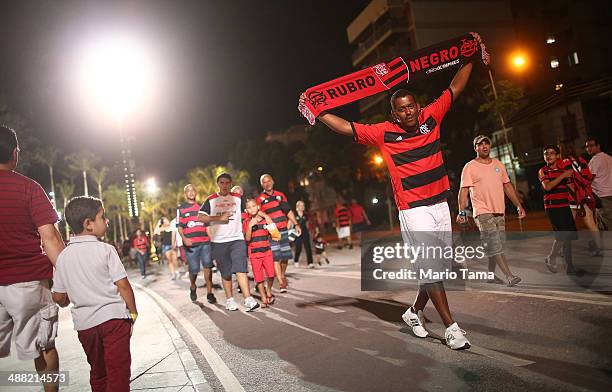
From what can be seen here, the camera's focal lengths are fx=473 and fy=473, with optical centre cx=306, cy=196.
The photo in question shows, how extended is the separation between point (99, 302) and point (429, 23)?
2010 inches

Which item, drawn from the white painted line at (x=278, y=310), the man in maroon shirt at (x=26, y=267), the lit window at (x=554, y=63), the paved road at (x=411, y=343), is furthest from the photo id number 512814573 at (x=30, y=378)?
the lit window at (x=554, y=63)

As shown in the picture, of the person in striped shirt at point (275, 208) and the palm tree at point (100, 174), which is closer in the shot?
the person in striped shirt at point (275, 208)

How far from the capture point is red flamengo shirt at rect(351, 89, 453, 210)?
15.2 feet

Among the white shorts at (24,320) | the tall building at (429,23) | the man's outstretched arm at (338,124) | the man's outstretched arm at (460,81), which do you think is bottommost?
the white shorts at (24,320)

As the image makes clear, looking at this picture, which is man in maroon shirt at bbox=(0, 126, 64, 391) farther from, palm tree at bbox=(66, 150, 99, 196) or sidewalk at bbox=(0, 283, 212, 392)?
palm tree at bbox=(66, 150, 99, 196)

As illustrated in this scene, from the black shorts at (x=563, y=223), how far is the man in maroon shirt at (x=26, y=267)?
22.0 ft

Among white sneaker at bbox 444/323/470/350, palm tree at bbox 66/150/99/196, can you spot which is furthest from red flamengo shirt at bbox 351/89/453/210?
palm tree at bbox 66/150/99/196

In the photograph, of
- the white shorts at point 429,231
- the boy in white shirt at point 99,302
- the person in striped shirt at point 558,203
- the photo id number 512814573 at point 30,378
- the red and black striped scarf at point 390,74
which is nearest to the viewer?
the boy in white shirt at point 99,302

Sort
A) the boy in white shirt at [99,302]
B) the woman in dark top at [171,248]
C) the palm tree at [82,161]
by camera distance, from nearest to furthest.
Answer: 1. the boy in white shirt at [99,302]
2. the woman in dark top at [171,248]
3. the palm tree at [82,161]

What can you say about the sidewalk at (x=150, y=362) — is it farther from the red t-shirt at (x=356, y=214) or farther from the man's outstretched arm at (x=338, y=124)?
the red t-shirt at (x=356, y=214)

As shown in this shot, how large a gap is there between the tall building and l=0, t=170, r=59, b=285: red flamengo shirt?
149 feet

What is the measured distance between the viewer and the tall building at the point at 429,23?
48.7 meters

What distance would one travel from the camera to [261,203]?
31.2 feet

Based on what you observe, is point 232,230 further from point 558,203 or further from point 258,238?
point 558,203
